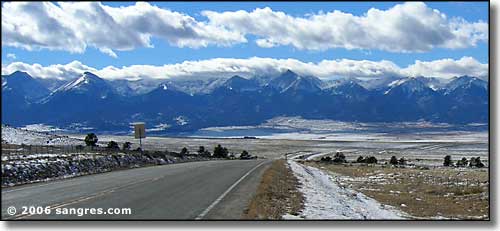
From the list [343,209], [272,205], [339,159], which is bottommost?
[339,159]

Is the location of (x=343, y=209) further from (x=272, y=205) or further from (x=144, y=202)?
(x=144, y=202)

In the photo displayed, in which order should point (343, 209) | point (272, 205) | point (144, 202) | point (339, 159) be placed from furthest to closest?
point (339, 159) → point (343, 209) → point (144, 202) → point (272, 205)

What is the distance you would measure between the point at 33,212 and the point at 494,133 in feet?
37.0

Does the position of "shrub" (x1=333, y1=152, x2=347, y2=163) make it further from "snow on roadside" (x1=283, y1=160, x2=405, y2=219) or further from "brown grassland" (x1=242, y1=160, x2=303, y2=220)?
"brown grassland" (x1=242, y1=160, x2=303, y2=220)

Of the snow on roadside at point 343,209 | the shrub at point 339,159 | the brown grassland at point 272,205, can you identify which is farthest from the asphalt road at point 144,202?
the shrub at point 339,159

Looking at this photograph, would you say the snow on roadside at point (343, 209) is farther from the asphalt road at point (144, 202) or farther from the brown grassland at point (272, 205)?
the asphalt road at point (144, 202)

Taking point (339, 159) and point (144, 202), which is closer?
point (144, 202)

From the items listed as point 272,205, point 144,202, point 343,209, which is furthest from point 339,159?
point 144,202

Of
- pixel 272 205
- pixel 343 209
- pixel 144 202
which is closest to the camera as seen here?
pixel 272 205

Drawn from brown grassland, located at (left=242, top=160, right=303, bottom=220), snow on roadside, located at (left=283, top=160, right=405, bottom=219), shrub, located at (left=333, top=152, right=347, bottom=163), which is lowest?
shrub, located at (left=333, top=152, right=347, bottom=163)

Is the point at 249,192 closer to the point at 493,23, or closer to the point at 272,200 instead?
the point at 272,200

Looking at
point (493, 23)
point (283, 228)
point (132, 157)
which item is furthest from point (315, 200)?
point (132, 157)

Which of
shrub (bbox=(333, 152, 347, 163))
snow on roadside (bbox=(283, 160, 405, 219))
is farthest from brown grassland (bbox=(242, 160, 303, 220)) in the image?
shrub (bbox=(333, 152, 347, 163))

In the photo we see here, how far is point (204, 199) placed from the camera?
59.4 ft
